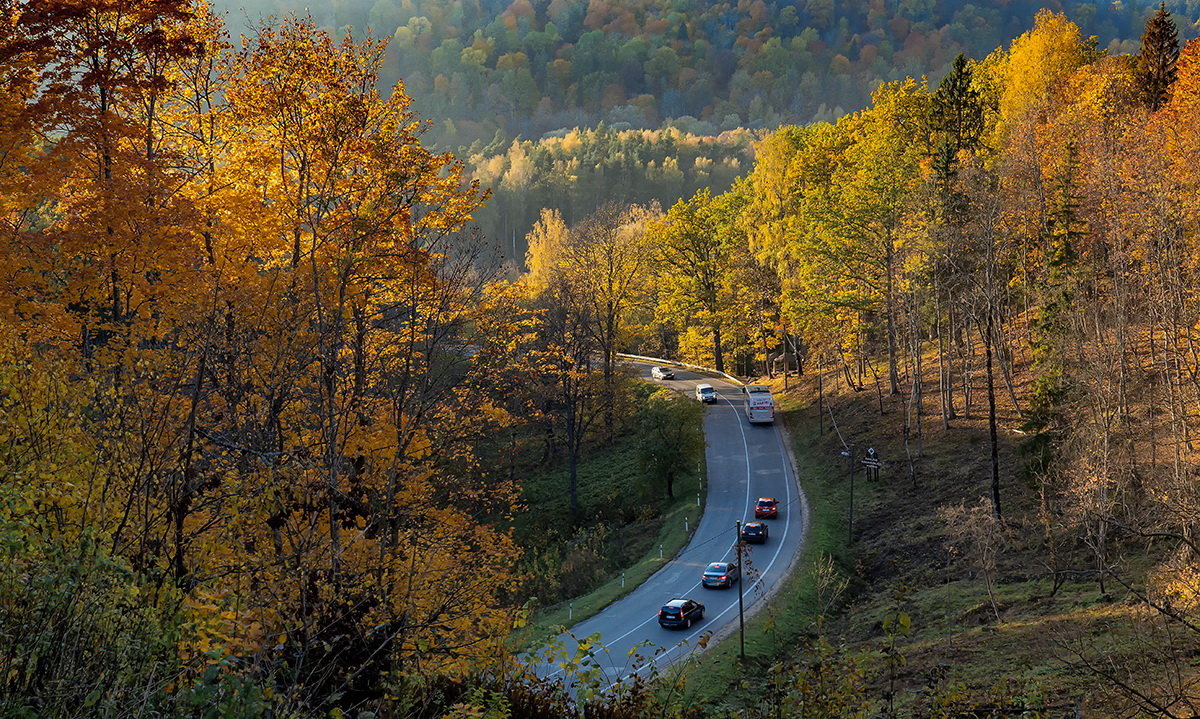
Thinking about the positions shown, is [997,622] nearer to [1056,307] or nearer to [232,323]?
Answer: [1056,307]

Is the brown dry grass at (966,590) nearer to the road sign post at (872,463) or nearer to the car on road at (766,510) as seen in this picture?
the road sign post at (872,463)

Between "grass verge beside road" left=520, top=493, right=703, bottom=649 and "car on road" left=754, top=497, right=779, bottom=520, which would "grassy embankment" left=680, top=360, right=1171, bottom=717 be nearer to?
"car on road" left=754, top=497, right=779, bottom=520

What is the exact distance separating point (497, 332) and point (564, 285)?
28.9 m

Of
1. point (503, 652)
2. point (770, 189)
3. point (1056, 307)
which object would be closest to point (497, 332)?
point (503, 652)

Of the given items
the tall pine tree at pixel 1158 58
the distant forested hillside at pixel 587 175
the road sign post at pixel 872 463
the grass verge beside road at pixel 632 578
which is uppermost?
the distant forested hillside at pixel 587 175

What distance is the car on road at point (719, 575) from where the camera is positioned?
94.9 ft

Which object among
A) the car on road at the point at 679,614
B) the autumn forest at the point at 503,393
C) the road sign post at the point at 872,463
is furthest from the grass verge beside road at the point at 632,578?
the road sign post at the point at 872,463

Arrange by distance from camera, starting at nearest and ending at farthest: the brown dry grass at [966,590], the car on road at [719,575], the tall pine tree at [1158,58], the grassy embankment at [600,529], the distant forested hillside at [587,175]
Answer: the brown dry grass at [966,590], the car on road at [719,575], the grassy embankment at [600,529], the tall pine tree at [1158,58], the distant forested hillside at [587,175]

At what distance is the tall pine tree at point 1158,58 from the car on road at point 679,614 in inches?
1426

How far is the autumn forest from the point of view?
7.93 m

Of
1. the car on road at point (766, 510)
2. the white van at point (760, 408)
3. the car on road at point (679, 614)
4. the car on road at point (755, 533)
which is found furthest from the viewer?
the white van at point (760, 408)

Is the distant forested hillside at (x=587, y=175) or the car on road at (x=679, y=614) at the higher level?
the distant forested hillside at (x=587, y=175)

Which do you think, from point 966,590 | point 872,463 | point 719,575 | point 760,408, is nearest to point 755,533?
point 719,575

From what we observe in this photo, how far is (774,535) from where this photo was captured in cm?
3316
